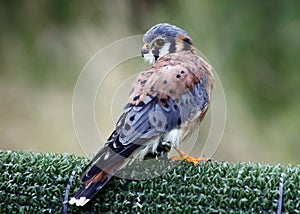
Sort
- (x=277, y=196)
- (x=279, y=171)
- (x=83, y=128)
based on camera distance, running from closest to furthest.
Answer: (x=277, y=196)
(x=279, y=171)
(x=83, y=128)

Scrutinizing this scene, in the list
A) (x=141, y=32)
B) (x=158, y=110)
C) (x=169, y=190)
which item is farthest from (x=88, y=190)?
(x=141, y=32)

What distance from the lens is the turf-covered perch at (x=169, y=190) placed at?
2500 millimetres

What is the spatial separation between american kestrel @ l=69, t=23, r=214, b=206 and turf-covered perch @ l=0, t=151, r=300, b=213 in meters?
0.10

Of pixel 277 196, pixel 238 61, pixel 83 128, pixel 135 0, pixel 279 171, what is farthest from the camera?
pixel 135 0

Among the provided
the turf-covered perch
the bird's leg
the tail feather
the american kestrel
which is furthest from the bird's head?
the tail feather

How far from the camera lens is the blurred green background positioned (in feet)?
17.5

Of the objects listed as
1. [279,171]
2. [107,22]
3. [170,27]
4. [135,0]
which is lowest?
[279,171]

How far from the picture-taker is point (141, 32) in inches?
225

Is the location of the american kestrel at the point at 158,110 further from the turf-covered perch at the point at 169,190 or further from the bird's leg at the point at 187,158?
the turf-covered perch at the point at 169,190

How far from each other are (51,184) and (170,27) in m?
1.12

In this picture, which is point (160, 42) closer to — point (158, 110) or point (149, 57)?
point (149, 57)

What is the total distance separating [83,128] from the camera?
322 cm

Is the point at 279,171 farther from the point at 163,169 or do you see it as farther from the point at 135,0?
the point at 135,0

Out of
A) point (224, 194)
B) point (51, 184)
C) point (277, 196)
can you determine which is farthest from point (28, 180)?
point (277, 196)
